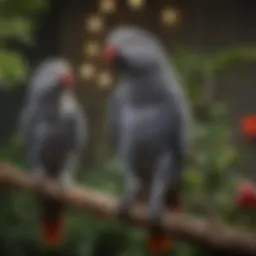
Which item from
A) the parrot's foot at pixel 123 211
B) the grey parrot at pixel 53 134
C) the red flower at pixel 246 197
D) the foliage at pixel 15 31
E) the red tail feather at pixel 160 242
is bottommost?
the red tail feather at pixel 160 242

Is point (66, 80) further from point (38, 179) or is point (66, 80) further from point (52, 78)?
point (38, 179)

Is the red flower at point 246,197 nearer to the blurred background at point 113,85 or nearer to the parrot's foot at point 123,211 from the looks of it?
the blurred background at point 113,85

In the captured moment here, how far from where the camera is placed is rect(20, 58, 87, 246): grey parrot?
149 centimetres

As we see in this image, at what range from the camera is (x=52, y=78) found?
1.49m

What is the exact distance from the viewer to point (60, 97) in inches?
58.5

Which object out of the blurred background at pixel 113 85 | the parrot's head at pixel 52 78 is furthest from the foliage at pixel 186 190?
the parrot's head at pixel 52 78

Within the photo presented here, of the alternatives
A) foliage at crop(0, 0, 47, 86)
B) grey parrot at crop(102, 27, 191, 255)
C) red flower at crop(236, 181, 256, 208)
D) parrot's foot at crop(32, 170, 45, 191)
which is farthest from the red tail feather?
foliage at crop(0, 0, 47, 86)

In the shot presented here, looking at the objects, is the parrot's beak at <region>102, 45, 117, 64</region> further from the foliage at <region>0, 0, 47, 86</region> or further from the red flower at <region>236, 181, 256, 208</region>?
the red flower at <region>236, 181, 256, 208</region>

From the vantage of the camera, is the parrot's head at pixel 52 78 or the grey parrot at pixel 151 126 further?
the parrot's head at pixel 52 78

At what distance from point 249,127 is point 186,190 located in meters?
0.16

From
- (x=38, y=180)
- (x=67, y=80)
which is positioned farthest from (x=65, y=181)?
(x=67, y=80)

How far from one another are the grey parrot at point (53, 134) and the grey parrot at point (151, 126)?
124mm

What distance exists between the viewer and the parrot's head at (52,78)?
4.86 ft

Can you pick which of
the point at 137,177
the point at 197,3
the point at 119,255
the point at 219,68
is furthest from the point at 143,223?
the point at 197,3
